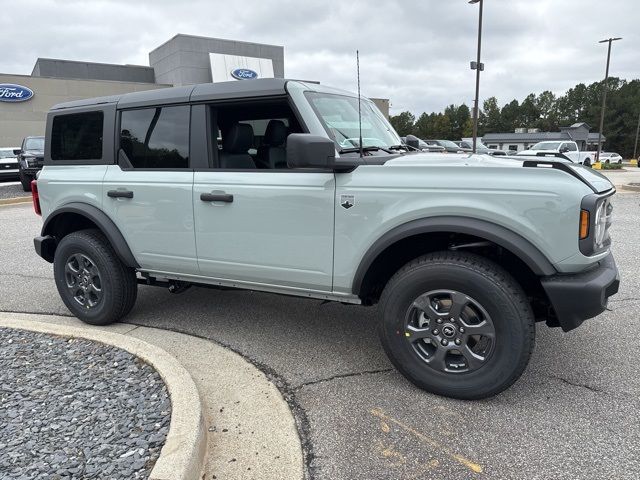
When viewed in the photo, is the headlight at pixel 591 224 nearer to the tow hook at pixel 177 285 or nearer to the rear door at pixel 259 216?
the rear door at pixel 259 216

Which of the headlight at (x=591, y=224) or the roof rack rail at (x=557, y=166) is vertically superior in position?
the roof rack rail at (x=557, y=166)

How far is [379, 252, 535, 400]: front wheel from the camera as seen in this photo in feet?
→ 9.06

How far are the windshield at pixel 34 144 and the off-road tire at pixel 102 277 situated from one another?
47.9 ft

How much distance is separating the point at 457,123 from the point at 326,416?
→ 102 m

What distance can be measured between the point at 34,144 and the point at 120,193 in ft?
50.6

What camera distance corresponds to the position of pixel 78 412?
2758mm

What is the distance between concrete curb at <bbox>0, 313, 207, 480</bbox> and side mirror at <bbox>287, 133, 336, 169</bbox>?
1.46 meters

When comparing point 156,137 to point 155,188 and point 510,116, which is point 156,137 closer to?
point 155,188

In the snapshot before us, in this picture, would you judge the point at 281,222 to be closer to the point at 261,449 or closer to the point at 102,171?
the point at 261,449

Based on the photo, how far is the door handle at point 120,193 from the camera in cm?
388

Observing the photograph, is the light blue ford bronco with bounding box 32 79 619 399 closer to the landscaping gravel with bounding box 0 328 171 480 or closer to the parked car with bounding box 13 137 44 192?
the landscaping gravel with bounding box 0 328 171 480

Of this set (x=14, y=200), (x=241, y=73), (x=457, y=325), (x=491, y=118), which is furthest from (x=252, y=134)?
(x=491, y=118)

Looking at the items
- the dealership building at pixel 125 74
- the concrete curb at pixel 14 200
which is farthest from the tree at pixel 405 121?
the concrete curb at pixel 14 200

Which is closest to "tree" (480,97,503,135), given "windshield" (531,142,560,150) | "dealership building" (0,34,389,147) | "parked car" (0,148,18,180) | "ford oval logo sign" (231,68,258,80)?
"dealership building" (0,34,389,147)
